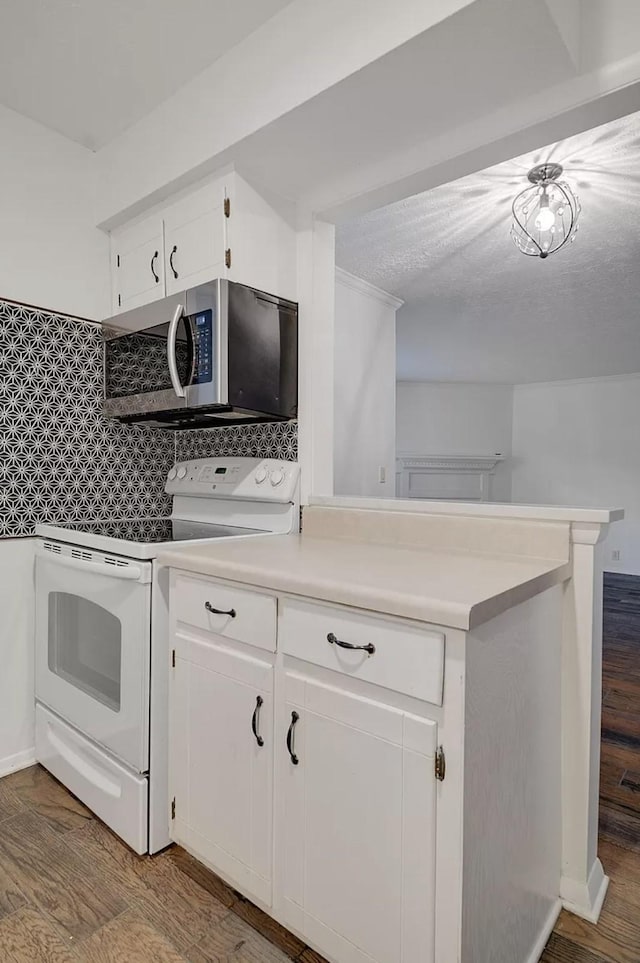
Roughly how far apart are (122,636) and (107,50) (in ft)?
5.89

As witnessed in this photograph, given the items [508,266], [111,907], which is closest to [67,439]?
[111,907]

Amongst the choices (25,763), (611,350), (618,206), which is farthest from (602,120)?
(611,350)

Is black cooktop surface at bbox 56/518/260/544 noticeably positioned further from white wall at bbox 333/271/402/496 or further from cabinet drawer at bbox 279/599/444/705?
white wall at bbox 333/271/402/496

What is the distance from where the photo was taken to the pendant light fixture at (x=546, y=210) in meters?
2.19

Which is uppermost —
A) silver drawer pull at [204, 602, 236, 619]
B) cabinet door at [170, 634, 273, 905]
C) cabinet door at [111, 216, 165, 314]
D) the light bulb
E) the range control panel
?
the light bulb

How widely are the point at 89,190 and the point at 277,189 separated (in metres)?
0.86

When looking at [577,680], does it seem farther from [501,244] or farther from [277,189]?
[501,244]

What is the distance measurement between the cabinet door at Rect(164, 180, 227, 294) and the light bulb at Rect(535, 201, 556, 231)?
127 centimetres

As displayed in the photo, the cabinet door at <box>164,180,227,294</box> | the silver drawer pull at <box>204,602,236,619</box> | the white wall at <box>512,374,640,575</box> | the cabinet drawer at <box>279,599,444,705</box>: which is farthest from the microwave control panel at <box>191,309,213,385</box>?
the white wall at <box>512,374,640,575</box>

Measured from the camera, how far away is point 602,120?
4.64 ft

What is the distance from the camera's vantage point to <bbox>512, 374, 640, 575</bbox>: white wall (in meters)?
6.32

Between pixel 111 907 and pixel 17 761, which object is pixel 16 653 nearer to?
pixel 17 761

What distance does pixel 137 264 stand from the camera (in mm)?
2170

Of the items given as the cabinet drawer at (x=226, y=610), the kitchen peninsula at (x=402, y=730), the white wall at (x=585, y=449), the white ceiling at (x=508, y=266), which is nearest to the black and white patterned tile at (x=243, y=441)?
the kitchen peninsula at (x=402, y=730)
